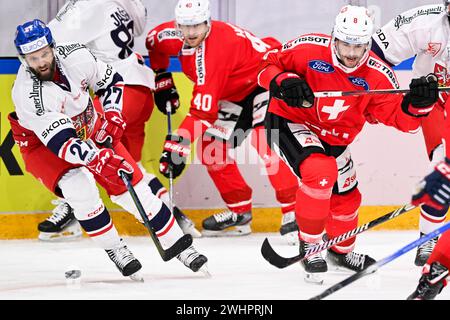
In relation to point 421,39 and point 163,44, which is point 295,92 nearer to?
point 421,39

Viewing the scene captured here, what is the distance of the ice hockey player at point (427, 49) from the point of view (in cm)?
481

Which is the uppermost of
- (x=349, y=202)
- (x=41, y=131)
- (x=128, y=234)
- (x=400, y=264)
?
(x=41, y=131)

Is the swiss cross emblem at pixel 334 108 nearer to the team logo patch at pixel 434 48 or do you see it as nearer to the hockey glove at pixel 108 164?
the team logo patch at pixel 434 48

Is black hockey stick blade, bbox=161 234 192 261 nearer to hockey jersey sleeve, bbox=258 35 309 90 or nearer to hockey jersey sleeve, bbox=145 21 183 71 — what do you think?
hockey jersey sleeve, bbox=258 35 309 90

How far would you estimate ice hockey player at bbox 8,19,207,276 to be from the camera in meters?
4.38

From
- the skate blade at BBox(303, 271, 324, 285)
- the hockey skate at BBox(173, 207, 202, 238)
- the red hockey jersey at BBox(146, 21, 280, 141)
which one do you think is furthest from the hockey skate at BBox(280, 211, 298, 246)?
the skate blade at BBox(303, 271, 324, 285)

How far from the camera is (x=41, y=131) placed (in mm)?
4398

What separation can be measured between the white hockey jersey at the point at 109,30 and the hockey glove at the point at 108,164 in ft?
4.11

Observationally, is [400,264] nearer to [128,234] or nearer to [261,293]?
[261,293]

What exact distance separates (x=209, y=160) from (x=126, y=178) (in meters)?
1.29

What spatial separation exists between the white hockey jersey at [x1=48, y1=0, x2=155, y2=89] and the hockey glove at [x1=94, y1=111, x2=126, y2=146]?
→ 96 cm

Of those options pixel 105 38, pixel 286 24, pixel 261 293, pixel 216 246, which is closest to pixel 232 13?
pixel 286 24

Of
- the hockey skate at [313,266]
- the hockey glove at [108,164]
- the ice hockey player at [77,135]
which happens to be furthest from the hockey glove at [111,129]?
the hockey skate at [313,266]

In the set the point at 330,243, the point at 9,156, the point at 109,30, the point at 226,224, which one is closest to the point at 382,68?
the point at 330,243
